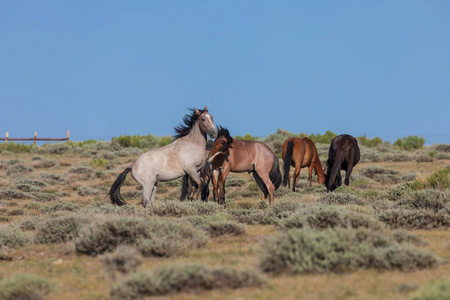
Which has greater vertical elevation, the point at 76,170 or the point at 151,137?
the point at 151,137

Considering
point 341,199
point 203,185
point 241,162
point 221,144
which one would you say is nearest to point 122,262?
point 203,185

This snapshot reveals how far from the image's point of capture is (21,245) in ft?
32.3

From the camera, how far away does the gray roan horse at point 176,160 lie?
12.8 meters

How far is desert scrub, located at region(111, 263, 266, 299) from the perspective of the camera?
5.80 m

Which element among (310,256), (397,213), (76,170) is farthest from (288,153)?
(76,170)

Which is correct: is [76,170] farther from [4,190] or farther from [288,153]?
[288,153]

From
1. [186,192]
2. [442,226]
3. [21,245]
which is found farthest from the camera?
[186,192]

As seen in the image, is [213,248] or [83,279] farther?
[213,248]

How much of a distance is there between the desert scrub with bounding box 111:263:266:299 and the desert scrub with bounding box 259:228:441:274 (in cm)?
64

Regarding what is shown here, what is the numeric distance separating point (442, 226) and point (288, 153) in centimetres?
843

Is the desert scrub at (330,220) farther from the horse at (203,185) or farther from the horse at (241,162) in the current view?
the horse at (241,162)

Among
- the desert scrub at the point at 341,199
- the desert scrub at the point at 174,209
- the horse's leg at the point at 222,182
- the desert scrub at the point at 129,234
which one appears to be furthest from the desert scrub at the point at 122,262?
the desert scrub at the point at 341,199

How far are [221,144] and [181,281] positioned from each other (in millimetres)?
8223

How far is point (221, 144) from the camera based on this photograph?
1402 cm
